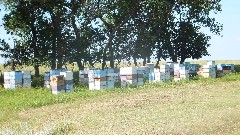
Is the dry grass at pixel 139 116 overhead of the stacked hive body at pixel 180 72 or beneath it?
beneath

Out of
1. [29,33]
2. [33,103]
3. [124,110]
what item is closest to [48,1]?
[29,33]

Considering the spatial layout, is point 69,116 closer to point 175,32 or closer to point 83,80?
point 83,80

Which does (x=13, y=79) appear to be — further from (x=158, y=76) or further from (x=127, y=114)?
(x=127, y=114)

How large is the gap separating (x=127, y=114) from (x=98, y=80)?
10.2 metres

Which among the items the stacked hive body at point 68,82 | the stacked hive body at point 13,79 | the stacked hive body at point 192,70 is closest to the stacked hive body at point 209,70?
the stacked hive body at point 192,70

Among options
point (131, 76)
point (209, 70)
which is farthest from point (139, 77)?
point (209, 70)

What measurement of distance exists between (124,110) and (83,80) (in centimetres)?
1382

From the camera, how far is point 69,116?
14.3 metres

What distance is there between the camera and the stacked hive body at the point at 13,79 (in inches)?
1075

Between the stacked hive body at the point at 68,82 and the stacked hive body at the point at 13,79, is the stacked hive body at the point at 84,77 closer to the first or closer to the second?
the stacked hive body at the point at 13,79

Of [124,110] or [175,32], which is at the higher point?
[175,32]

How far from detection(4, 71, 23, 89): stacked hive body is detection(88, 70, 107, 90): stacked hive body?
6215 mm

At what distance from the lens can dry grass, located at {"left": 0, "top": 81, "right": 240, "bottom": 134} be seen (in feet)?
37.9

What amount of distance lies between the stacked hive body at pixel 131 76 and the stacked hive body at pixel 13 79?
7.74 meters
